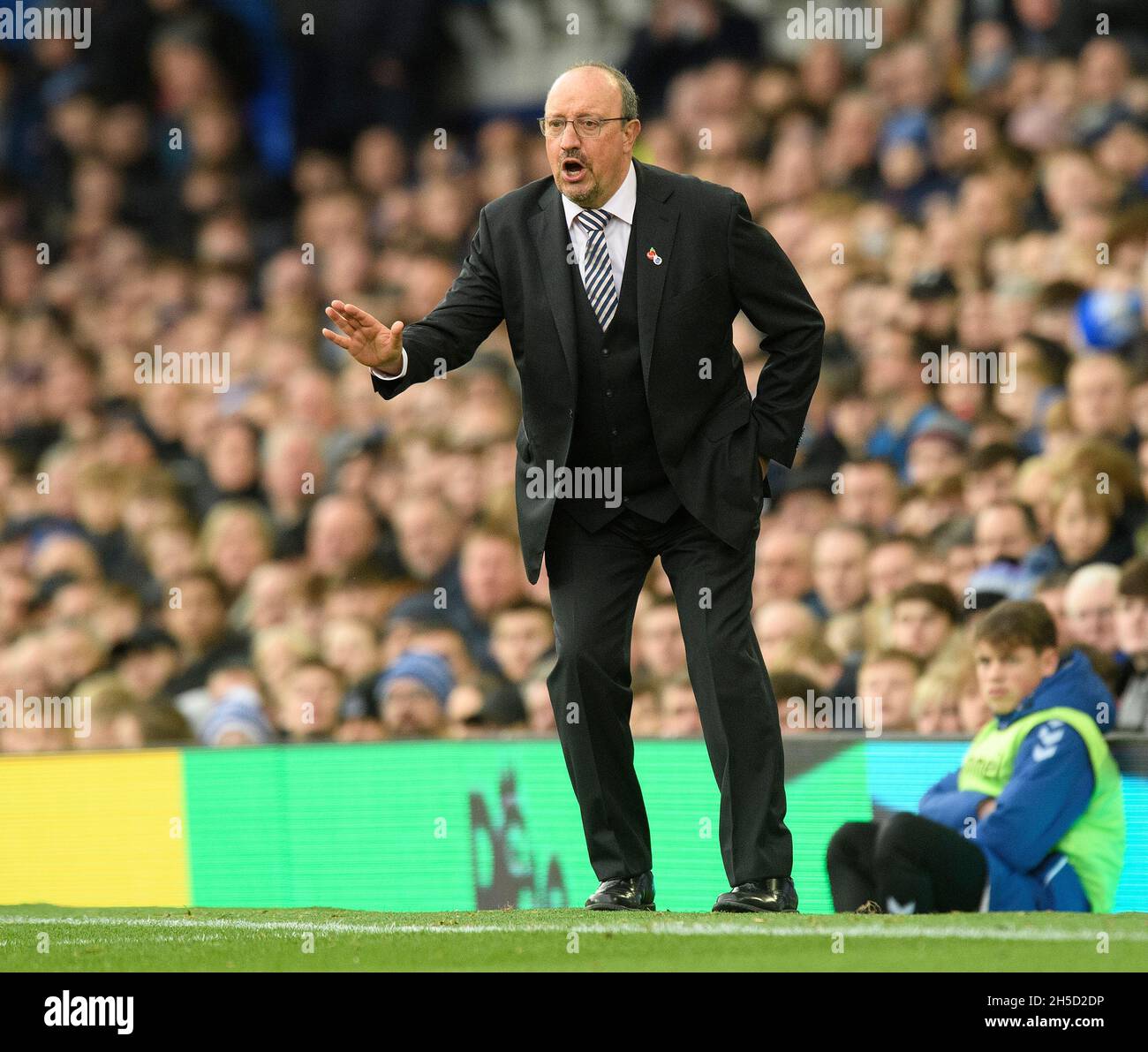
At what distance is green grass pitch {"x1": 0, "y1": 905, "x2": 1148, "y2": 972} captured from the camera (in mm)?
3953

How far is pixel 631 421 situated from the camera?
484 centimetres

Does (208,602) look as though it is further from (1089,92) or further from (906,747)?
(1089,92)

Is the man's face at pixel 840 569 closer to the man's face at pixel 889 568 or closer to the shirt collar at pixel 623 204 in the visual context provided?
the man's face at pixel 889 568

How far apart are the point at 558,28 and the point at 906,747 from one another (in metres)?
5.58

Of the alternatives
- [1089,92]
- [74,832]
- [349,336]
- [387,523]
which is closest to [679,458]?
[349,336]

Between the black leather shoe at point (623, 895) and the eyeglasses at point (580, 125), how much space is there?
1.80 metres

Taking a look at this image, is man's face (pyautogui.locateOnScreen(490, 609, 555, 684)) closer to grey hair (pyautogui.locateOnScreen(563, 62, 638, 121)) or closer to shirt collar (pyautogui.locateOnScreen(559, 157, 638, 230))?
shirt collar (pyautogui.locateOnScreen(559, 157, 638, 230))

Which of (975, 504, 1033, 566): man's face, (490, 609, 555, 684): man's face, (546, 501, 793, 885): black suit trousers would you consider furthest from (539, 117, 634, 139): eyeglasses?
(490, 609, 555, 684): man's face

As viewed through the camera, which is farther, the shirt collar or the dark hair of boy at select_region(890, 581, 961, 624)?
the dark hair of boy at select_region(890, 581, 961, 624)

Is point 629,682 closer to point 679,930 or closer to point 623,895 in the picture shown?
point 623,895

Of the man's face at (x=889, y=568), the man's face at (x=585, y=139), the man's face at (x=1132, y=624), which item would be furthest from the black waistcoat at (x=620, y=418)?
the man's face at (x=889, y=568)

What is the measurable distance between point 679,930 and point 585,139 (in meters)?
1.86

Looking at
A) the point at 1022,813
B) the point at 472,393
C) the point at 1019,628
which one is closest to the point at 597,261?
the point at 1019,628

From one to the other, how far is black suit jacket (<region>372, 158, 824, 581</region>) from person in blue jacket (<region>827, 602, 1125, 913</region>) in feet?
4.73
